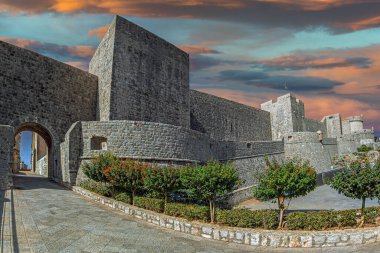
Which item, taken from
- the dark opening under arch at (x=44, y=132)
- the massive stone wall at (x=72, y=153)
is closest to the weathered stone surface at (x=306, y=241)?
the massive stone wall at (x=72, y=153)

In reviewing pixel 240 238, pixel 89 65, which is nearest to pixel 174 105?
pixel 89 65

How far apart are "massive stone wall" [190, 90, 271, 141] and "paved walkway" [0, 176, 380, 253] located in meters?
19.6

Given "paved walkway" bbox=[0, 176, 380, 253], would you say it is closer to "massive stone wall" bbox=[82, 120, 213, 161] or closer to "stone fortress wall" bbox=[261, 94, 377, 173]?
"massive stone wall" bbox=[82, 120, 213, 161]

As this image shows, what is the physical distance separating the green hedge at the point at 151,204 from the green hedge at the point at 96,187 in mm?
2416

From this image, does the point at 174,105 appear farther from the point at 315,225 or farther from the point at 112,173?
the point at 315,225

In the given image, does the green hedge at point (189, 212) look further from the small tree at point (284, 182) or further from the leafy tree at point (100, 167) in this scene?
the leafy tree at point (100, 167)

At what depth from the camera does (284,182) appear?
10961 millimetres

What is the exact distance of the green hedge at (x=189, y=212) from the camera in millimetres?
11406

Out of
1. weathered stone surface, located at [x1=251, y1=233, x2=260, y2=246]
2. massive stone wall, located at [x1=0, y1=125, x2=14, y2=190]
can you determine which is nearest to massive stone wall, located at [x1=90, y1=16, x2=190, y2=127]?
massive stone wall, located at [x1=0, y1=125, x2=14, y2=190]

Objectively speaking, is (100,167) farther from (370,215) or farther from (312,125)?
(312,125)

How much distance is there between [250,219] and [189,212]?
2232mm

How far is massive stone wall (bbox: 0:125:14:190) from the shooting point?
48.4ft

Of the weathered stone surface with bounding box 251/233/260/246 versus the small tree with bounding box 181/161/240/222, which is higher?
the small tree with bounding box 181/161/240/222

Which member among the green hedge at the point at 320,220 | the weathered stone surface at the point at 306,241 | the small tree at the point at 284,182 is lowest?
the weathered stone surface at the point at 306,241
